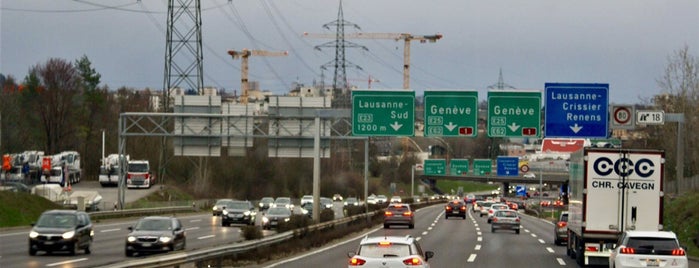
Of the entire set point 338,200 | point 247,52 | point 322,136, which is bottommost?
point 338,200

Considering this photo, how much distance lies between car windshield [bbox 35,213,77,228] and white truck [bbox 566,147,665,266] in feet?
55.4

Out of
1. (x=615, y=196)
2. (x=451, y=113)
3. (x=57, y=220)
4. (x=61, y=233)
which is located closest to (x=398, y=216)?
(x=451, y=113)

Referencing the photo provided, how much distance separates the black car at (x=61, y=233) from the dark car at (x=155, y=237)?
167 cm

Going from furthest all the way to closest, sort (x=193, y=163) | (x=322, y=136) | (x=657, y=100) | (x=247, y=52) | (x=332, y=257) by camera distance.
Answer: (x=247, y=52)
(x=193, y=163)
(x=657, y=100)
(x=322, y=136)
(x=332, y=257)

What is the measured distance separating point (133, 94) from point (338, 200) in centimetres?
4511

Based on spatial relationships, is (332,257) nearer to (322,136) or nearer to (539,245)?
(539,245)

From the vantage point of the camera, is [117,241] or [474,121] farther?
[474,121]

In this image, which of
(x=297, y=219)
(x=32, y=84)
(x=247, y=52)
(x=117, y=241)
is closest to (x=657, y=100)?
(x=297, y=219)

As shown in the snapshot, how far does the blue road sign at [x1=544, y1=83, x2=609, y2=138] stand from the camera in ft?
139

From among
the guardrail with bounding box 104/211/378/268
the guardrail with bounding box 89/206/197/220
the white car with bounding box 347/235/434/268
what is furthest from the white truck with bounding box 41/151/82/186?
the white car with bounding box 347/235/434/268

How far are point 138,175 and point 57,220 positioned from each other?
6038 centimetres

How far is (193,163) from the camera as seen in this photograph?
102250mm

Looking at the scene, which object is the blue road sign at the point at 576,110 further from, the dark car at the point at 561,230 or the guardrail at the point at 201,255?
the guardrail at the point at 201,255

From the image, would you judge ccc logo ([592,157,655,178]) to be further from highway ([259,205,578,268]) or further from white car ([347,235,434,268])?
white car ([347,235,434,268])
